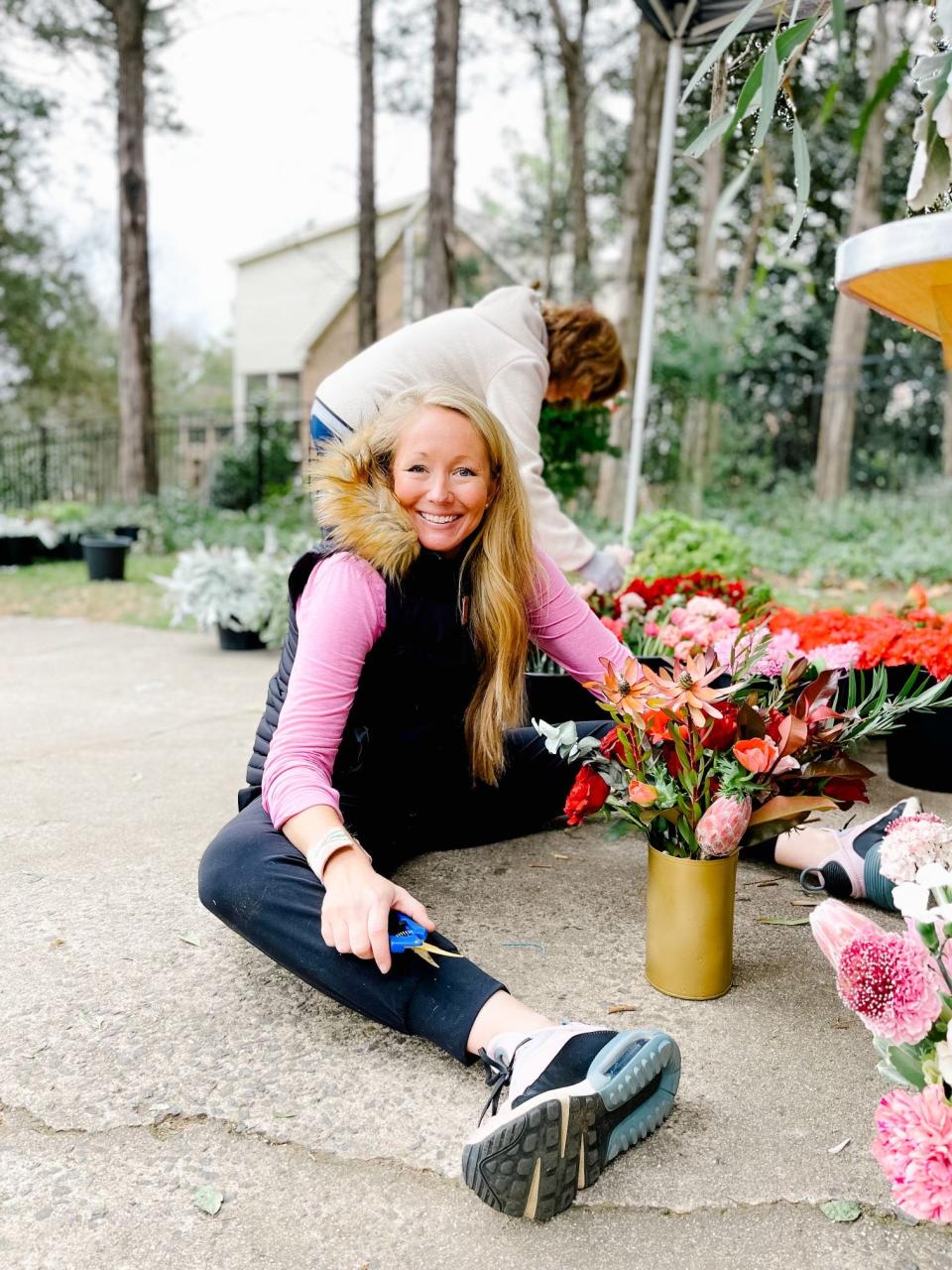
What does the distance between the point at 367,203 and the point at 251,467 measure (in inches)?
163

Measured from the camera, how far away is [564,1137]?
4.03 feet

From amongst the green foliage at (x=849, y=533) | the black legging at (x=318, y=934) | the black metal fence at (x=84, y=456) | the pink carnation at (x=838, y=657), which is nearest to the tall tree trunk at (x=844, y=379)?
the green foliage at (x=849, y=533)

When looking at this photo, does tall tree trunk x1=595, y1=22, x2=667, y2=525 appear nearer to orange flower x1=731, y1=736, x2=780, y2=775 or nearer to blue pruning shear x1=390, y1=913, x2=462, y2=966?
orange flower x1=731, y1=736, x2=780, y2=775

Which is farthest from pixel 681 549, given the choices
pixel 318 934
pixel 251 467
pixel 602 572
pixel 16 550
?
pixel 251 467

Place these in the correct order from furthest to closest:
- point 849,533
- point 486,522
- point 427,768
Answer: point 849,533
point 427,768
point 486,522

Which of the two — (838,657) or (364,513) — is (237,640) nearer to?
Answer: (364,513)

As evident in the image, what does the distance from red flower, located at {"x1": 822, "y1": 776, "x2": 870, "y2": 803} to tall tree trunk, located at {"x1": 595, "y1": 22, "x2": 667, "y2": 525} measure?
679 centimetres

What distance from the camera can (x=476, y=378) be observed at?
2.71 metres

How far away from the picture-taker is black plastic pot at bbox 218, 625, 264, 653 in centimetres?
492

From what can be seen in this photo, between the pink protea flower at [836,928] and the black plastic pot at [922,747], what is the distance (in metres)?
1.59

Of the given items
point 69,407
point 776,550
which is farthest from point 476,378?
point 69,407

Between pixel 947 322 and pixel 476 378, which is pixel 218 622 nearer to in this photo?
pixel 476 378

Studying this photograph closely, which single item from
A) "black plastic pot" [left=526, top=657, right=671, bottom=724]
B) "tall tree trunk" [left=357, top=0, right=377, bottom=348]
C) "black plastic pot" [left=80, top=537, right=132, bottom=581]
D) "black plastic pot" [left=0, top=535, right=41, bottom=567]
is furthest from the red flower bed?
"tall tree trunk" [left=357, top=0, right=377, bottom=348]

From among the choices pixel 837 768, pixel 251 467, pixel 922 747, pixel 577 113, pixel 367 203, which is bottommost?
pixel 922 747
